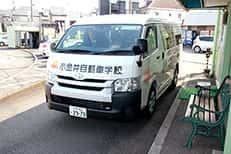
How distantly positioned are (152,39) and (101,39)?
3.40 ft

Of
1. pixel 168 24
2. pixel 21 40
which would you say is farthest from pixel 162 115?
pixel 21 40

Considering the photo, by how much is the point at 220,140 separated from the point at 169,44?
9.46 ft

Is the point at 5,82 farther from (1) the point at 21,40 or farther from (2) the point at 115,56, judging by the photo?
(1) the point at 21,40

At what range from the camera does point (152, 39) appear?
181 inches

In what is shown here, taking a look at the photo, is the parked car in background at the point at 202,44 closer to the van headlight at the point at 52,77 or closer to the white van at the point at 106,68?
the white van at the point at 106,68

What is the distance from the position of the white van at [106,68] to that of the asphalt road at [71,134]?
15.6 inches

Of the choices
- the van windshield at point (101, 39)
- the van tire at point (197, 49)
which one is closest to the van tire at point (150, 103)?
the van windshield at point (101, 39)

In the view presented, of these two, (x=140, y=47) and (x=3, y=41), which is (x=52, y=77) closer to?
(x=140, y=47)

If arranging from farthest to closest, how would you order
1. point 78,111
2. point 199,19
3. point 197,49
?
point 199,19 → point 197,49 → point 78,111

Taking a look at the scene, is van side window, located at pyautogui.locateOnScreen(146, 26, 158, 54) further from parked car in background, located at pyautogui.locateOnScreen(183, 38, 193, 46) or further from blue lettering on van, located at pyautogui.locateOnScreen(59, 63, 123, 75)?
parked car in background, located at pyautogui.locateOnScreen(183, 38, 193, 46)

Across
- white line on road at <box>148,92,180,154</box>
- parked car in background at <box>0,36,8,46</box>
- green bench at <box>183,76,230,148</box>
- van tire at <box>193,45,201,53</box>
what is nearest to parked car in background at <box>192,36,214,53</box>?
van tire at <box>193,45,201,53</box>

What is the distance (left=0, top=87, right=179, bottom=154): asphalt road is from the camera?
3441 millimetres

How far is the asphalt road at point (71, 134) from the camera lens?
3.44m

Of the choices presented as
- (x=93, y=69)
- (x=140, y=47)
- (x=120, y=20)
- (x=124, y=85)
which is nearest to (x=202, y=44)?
(x=120, y=20)
